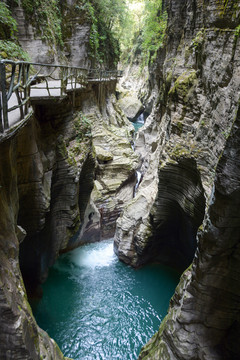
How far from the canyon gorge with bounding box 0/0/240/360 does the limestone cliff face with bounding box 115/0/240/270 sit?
4 cm

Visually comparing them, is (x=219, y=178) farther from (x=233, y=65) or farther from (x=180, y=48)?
(x=180, y=48)

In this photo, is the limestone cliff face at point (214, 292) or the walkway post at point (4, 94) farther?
the limestone cliff face at point (214, 292)

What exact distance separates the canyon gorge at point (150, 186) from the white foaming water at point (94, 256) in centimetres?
58

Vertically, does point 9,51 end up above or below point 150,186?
above

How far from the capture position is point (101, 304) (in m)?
10.8

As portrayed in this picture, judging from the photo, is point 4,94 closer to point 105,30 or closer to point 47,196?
point 47,196

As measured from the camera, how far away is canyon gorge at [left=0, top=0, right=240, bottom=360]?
497 cm

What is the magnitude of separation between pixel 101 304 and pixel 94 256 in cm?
Result: 316

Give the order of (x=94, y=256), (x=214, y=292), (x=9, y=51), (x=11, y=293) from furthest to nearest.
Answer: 1. (x=94, y=256)
2. (x=9, y=51)
3. (x=214, y=292)
4. (x=11, y=293)

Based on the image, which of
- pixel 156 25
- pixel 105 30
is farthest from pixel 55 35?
pixel 105 30

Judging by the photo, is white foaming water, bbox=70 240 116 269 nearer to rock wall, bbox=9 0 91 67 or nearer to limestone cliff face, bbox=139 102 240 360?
limestone cliff face, bbox=139 102 240 360

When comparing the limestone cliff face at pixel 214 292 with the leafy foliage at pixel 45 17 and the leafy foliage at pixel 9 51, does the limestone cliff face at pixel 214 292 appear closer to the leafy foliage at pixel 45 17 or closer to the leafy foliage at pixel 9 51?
the leafy foliage at pixel 9 51

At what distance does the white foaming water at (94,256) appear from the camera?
1306 cm

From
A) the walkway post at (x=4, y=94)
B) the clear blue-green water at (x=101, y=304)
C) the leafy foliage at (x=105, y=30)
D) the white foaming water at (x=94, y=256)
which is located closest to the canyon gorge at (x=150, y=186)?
the walkway post at (x=4, y=94)
